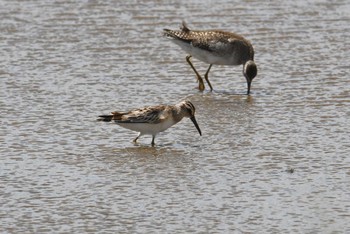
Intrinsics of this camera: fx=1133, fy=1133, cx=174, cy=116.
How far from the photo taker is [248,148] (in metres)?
12.1

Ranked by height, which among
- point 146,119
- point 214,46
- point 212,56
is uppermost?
point 146,119

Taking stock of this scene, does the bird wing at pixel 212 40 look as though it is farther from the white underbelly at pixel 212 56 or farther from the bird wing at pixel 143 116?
the bird wing at pixel 143 116

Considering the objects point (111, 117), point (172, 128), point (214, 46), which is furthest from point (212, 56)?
point (111, 117)

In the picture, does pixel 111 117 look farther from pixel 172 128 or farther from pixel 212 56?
pixel 212 56

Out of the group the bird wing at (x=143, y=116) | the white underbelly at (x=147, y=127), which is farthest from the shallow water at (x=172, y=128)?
the bird wing at (x=143, y=116)

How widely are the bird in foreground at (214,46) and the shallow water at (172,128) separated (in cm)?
34


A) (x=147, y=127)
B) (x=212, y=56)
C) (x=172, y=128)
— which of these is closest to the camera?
(x=147, y=127)

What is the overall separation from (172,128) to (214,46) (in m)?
2.98

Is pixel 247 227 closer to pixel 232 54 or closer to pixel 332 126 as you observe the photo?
pixel 332 126

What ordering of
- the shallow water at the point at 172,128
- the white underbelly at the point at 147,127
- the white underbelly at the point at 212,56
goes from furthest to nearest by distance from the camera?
the white underbelly at the point at 212,56 < the white underbelly at the point at 147,127 < the shallow water at the point at 172,128

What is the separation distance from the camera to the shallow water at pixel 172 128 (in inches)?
388

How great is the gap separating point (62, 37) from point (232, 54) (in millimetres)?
3046

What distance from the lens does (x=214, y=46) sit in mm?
16047

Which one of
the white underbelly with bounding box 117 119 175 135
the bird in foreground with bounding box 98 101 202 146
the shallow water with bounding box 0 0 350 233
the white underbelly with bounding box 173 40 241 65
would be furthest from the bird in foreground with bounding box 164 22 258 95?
the white underbelly with bounding box 117 119 175 135
